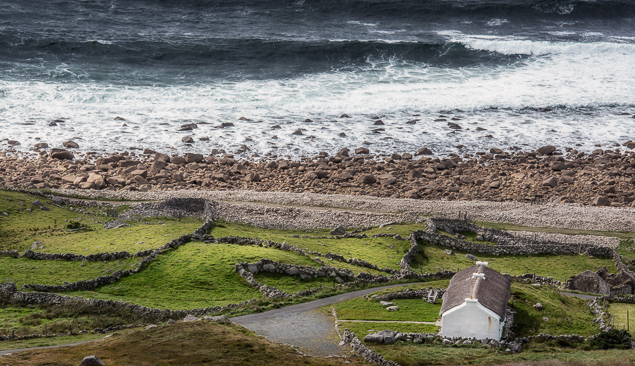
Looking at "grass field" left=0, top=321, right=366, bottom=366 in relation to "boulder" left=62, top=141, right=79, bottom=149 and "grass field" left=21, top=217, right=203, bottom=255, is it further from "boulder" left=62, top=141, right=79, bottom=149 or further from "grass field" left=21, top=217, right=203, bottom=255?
"boulder" left=62, top=141, right=79, bottom=149

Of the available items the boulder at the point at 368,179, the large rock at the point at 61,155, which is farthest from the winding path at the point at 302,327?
the large rock at the point at 61,155

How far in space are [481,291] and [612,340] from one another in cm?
776

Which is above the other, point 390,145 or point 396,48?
point 396,48

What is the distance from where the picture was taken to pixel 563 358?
1320 inches

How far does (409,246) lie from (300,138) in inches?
1339

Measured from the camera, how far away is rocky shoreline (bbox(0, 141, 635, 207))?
69875mm

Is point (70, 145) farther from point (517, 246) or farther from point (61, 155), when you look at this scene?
point (517, 246)

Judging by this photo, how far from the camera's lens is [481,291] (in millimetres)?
37531

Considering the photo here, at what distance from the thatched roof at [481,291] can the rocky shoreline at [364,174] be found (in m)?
28.3

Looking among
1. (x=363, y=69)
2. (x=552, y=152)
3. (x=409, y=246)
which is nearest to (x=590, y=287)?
(x=409, y=246)

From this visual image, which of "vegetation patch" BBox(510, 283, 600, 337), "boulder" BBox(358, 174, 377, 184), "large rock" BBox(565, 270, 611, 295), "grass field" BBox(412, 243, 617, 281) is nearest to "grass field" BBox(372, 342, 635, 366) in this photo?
"vegetation patch" BBox(510, 283, 600, 337)

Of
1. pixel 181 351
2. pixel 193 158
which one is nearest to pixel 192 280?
pixel 181 351

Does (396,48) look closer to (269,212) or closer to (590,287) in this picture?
Result: (269,212)

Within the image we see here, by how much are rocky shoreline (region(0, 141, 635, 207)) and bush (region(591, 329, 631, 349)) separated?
32.3m
